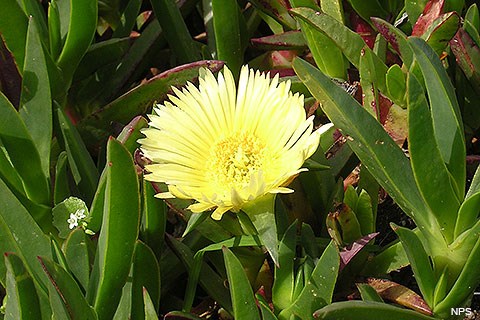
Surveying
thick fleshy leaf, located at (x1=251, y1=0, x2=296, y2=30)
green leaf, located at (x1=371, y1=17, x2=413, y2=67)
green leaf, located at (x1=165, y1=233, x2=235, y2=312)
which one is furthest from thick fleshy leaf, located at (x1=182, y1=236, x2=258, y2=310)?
thick fleshy leaf, located at (x1=251, y1=0, x2=296, y2=30)

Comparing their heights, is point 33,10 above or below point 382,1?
above

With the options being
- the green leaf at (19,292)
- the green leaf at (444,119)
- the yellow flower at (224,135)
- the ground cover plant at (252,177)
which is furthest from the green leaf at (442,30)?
the green leaf at (19,292)

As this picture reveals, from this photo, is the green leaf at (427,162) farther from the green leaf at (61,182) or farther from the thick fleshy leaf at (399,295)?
the green leaf at (61,182)

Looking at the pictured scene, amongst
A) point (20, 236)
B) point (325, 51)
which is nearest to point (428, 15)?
point (325, 51)

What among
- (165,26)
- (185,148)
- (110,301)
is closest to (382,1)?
(165,26)

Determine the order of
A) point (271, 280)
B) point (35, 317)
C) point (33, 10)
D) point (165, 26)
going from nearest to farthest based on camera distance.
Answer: point (35, 317), point (271, 280), point (33, 10), point (165, 26)

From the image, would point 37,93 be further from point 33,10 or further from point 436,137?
point 436,137

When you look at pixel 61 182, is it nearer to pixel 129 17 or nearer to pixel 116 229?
pixel 116 229
